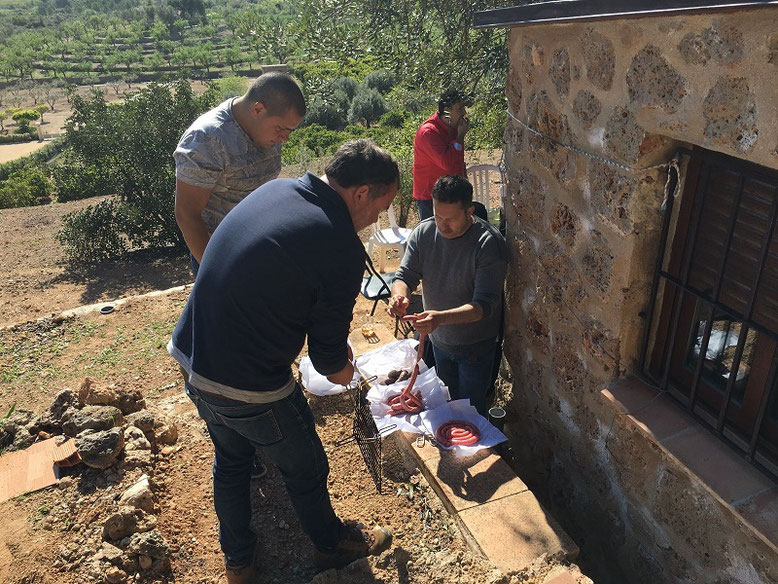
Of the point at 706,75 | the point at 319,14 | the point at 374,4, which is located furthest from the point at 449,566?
the point at 319,14

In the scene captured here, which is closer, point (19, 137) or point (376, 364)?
point (376, 364)

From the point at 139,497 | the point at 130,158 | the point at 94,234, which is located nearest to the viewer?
the point at 139,497

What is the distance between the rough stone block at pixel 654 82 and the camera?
6.60 ft

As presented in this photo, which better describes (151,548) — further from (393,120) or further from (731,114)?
(393,120)

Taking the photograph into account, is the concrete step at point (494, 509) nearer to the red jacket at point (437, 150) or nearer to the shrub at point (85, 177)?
the red jacket at point (437, 150)

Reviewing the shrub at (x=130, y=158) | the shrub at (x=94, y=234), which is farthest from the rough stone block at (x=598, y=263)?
the shrub at (x=94, y=234)

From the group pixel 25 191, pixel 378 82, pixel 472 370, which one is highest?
pixel 472 370

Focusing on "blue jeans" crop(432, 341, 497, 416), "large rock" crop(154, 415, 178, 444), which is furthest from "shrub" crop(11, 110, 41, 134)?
"blue jeans" crop(432, 341, 497, 416)

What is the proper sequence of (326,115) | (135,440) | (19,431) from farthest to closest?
(326,115) < (19,431) < (135,440)

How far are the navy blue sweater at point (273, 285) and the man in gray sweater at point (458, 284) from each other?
90 centimetres

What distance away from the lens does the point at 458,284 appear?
329 cm

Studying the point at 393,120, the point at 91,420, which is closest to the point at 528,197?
the point at 91,420

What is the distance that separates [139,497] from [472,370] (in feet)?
6.33

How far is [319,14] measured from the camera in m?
6.63
